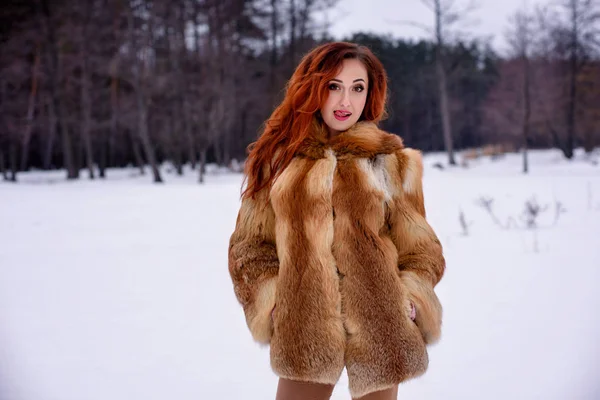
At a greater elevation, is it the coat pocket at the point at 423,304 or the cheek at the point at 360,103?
the cheek at the point at 360,103

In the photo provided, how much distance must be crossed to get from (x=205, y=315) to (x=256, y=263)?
2527mm

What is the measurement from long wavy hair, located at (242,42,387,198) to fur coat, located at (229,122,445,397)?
6 cm

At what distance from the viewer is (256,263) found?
5.32 feet

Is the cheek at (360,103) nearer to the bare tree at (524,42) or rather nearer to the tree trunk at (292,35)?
the bare tree at (524,42)

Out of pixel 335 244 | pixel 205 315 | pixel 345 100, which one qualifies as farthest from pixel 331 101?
pixel 205 315

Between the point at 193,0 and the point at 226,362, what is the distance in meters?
18.5

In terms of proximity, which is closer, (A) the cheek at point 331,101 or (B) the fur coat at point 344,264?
(B) the fur coat at point 344,264

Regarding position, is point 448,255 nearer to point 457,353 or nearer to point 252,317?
point 457,353

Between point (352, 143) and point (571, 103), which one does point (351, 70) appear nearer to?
point (352, 143)

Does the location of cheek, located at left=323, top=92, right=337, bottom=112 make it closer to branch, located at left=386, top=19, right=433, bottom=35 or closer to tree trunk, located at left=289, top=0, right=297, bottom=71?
branch, located at left=386, top=19, right=433, bottom=35

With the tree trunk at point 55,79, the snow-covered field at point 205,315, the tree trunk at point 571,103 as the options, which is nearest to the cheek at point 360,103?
the snow-covered field at point 205,315

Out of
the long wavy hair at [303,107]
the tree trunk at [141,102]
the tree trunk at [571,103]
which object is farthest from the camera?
the tree trunk at [571,103]

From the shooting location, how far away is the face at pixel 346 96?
1629 mm

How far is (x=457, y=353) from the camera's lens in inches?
127
